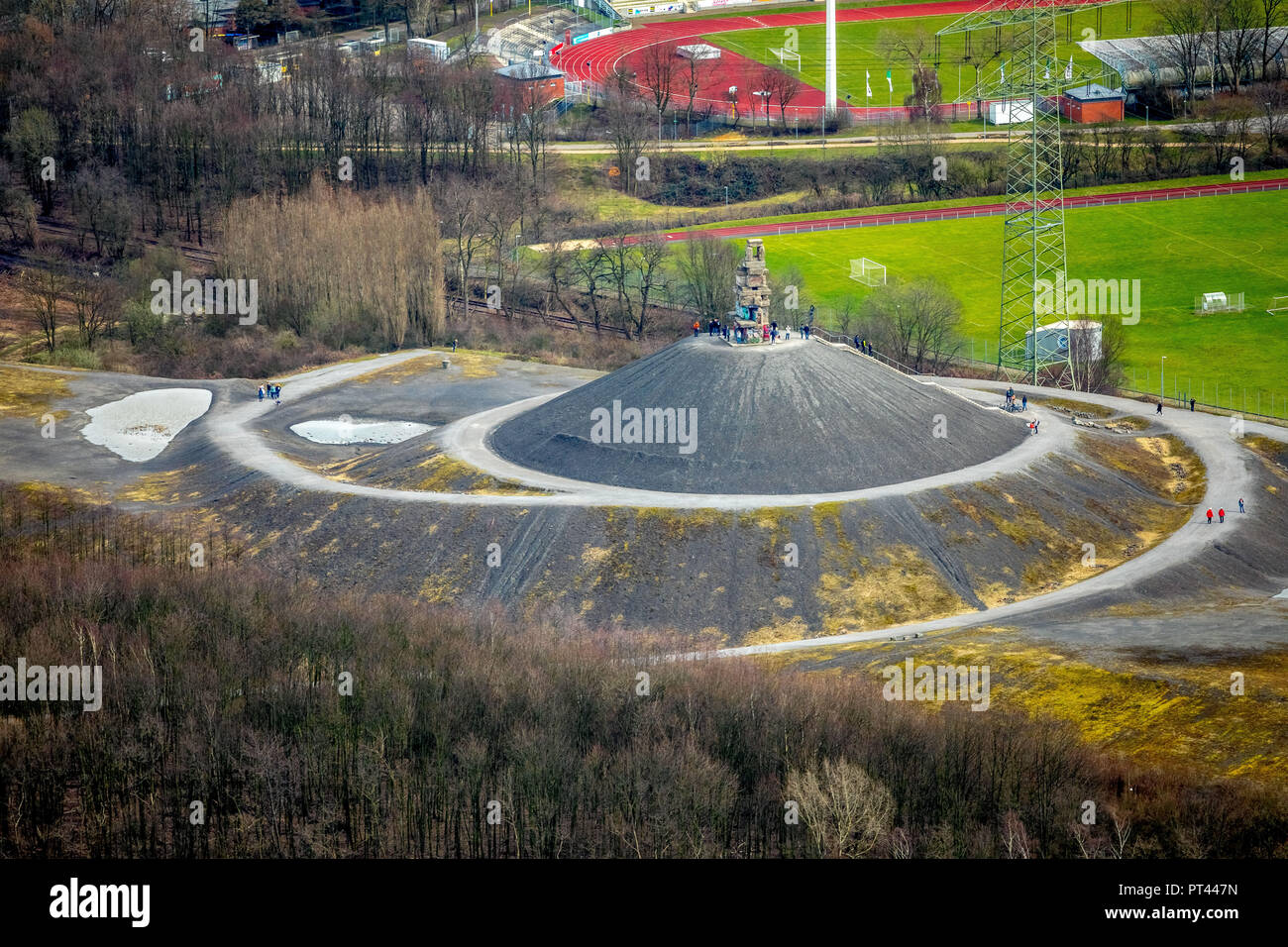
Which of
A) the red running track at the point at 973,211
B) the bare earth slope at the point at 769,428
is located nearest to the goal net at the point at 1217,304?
the red running track at the point at 973,211

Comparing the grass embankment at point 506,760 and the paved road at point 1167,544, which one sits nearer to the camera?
the grass embankment at point 506,760

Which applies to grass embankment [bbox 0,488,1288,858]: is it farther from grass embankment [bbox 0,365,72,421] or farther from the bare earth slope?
grass embankment [bbox 0,365,72,421]

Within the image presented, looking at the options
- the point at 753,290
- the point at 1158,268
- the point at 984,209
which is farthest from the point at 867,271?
the point at 753,290

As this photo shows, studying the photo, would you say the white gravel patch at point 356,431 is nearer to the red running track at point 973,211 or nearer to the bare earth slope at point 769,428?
the bare earth slope at point 769,428

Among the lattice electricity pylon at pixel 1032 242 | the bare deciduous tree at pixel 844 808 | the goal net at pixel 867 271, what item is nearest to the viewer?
the bare deciduous tree at pixel 844 808

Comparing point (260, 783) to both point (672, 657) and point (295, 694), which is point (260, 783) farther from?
point (672, 657)

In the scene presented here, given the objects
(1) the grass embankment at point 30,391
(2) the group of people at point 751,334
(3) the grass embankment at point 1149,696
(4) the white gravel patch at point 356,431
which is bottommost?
(3) the grass embankment at point 1149,696
